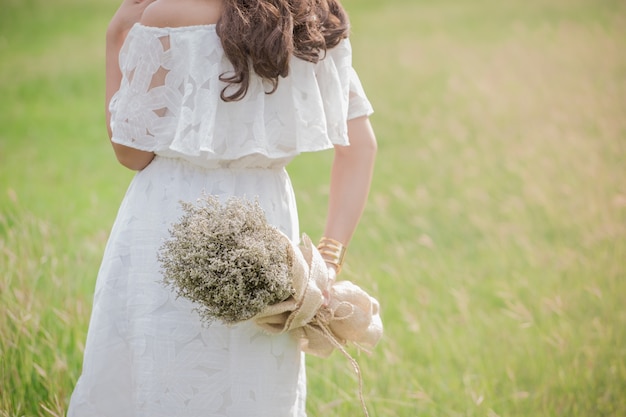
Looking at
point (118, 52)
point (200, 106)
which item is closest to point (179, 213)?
point (200, 106)

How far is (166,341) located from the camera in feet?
7.50

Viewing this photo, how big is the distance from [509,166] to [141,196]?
5.52 meters

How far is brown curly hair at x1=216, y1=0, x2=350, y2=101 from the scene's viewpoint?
7.15 ft

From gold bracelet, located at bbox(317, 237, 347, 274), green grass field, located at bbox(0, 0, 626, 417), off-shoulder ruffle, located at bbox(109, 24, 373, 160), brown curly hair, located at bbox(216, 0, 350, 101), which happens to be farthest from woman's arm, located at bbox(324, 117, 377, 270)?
green grass field, located at bbox(0, 0, 626, 417)

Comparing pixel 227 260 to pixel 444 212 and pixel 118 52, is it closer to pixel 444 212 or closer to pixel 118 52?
pixel 118 52

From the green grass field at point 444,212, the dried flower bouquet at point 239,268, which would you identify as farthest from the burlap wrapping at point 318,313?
the green grass field at point 444,212

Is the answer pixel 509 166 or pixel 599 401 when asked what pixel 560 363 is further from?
pixel 509 166

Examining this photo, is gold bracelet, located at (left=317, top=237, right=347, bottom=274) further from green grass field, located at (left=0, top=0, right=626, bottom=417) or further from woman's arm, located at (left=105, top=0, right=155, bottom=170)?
green grass field, located at (left=0, top=0, right=626, bottom=417)

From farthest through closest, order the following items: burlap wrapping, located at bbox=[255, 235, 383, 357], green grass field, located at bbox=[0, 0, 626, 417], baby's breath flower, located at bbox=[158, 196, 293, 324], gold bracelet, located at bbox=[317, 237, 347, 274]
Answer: green grass field, located at bbox=[0, 0, 626, 417] < gold bracelet, located at bbox=[317, 237, 347, 274] < burlap wrapping, located at bbox=[255, 235, 383, 357] < baby's breath flower, located at bbox=[158, 196, 293, 324]

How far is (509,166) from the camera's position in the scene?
7.36m

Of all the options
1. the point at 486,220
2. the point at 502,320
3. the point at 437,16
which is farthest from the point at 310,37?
the point at 437,16

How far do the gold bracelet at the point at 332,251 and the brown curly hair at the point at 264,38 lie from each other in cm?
55

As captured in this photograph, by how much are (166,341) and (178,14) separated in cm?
92

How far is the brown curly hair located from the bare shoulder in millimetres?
51
